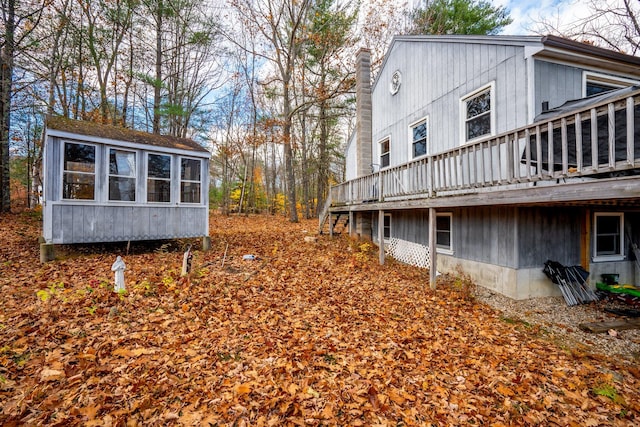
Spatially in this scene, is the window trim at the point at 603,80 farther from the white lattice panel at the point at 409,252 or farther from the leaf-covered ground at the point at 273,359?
the leaf-covered ground at the point at 273,359

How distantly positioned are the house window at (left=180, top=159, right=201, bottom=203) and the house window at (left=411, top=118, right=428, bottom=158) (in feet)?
24.7

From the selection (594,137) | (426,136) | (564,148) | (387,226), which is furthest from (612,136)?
(387,226)

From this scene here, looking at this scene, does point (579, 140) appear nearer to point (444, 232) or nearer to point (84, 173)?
point (444, 232)

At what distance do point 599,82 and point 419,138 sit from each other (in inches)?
175

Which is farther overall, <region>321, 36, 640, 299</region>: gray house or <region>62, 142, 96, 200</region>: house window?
<region>62, 142, 96, 200</region>: house window

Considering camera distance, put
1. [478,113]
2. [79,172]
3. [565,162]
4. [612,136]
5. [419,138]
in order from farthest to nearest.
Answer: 1. [419,138]
2. [79,172]
3. [478,113]
4. [565,162]
5. [612,136]

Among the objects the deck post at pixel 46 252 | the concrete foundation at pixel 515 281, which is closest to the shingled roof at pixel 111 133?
the deck post at pixel 46 252

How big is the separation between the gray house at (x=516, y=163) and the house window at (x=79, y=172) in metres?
8.36

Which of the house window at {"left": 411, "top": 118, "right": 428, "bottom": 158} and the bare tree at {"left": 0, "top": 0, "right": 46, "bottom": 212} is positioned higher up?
the bare tree at {"left": 0, "top": 0, "right": 46, "bottom": 212}

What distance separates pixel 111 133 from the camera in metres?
8.17

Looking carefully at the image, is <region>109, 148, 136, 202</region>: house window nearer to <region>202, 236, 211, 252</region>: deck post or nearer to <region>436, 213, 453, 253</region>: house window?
<region>202, 236, 211, 252</region>: deck post

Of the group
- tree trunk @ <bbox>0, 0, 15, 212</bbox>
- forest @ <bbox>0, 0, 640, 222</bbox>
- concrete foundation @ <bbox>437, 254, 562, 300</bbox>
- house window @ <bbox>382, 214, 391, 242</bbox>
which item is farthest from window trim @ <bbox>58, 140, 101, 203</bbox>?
concrete foundation @ <bbox>437, 254, 562, 300</bbox>

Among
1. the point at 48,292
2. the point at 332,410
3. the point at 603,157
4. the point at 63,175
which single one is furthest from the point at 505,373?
the point at 63,175

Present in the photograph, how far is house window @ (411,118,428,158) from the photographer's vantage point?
30.9 feet
